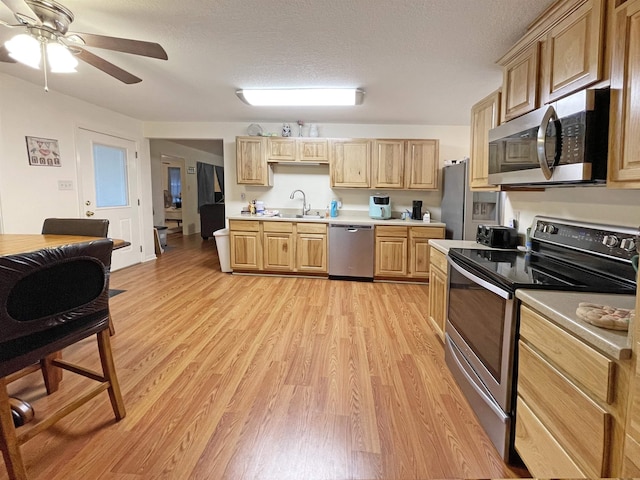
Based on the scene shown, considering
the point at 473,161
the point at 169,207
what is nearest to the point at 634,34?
the point at 473,161

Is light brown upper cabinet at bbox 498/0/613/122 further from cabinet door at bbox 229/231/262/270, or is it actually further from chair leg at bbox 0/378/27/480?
cabinet door at bbox 229/231/262/270

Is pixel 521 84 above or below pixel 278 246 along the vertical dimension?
above

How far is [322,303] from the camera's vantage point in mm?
3570

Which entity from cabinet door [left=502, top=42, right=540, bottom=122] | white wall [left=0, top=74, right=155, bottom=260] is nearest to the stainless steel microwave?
cabinet door [left=502, top=42, right=540, bottom=122]

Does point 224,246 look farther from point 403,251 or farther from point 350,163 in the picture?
point 403,251

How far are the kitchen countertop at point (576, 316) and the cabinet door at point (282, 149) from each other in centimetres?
383

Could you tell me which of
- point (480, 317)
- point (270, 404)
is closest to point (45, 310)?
point (270, 404)

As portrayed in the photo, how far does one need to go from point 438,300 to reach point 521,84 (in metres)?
1.56

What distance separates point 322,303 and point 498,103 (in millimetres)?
2416

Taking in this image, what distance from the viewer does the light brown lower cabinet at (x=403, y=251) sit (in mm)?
4277

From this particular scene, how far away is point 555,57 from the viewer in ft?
5.65

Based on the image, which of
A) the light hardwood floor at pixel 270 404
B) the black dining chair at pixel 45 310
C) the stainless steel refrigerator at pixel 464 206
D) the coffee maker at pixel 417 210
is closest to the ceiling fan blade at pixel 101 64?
the black dining chair at pixel 45 310

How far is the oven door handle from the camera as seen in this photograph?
139cm

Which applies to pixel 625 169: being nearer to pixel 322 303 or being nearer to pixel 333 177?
pixel 322 303
